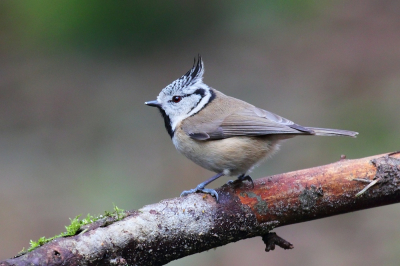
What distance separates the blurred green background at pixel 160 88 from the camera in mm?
6316

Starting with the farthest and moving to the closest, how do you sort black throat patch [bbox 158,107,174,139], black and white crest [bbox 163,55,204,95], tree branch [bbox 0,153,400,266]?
1. black and white crest [bbox 163,55,204,95]
2. black throat patch [bbox 158,107,174,139]
3. tree branch [bbox 0,153,400,266]

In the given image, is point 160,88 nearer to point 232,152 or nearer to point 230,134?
point 230,134

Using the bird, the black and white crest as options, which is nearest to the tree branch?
the bird

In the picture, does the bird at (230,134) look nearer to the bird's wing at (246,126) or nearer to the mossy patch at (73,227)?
the bird's wing at (246,126)

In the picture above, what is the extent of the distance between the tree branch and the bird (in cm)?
40

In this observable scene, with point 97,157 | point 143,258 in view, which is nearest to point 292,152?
point 97,157

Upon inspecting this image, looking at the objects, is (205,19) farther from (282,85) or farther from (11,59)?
(11,59)

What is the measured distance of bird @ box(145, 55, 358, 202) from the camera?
3.79m

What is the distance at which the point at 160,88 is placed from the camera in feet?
28.8

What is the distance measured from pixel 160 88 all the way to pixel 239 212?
236 inches

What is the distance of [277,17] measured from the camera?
9.25 metres

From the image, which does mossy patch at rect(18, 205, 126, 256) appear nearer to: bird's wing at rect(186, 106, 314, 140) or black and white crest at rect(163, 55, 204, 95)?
bird's wing at rect(186, 106, 314, 140)

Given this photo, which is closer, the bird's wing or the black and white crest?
the bird's wing

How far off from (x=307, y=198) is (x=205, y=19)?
6691mm
